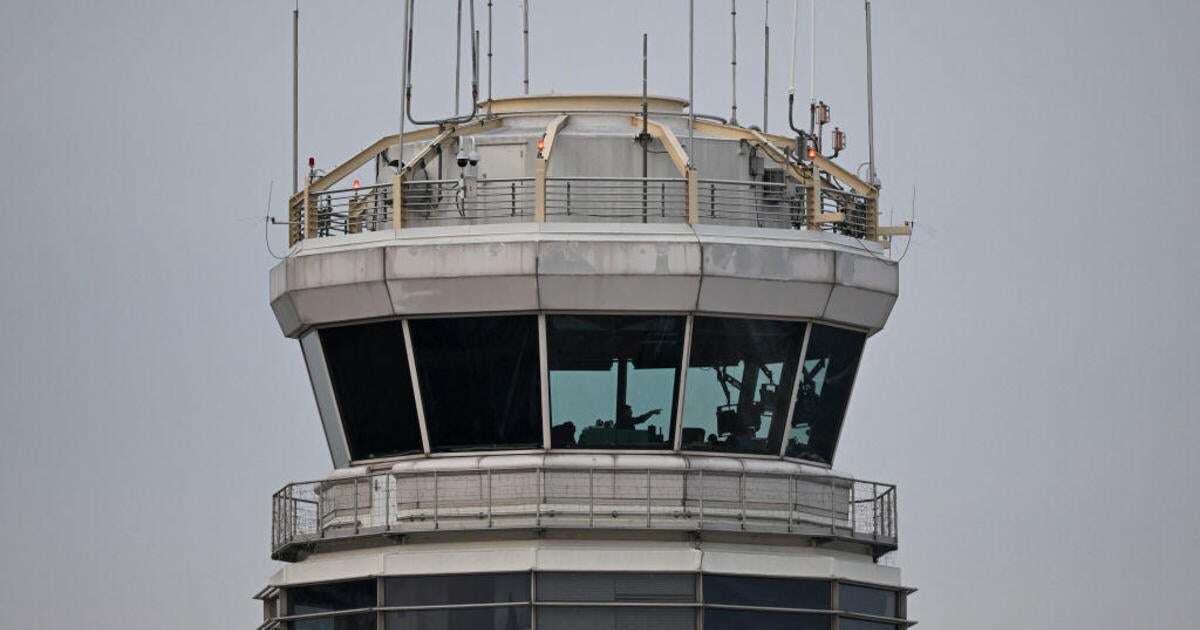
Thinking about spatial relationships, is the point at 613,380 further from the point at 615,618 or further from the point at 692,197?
the point at 615,618

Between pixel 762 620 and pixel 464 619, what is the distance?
5.58 metres

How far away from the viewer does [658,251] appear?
75625mm

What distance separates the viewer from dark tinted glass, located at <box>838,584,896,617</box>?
7694cm

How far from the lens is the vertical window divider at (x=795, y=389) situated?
7731 centimetres

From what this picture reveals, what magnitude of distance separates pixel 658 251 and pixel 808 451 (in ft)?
17.5

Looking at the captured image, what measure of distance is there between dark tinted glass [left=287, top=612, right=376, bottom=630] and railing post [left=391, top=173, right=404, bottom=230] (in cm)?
737

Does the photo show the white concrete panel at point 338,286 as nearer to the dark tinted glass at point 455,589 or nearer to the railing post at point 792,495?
the dark tinted glass at point 455,589

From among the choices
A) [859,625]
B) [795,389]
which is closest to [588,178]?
[795,389]

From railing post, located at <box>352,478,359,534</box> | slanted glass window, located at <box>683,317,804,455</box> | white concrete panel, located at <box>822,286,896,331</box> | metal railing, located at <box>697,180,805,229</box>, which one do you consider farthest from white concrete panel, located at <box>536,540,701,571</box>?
metal railing, located at <box>697,180,805,229</box>

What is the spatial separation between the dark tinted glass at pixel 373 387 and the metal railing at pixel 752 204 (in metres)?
6.35

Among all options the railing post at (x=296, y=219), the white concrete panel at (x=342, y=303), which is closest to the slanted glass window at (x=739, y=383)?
the white concrete panel at (x=342, y=303)

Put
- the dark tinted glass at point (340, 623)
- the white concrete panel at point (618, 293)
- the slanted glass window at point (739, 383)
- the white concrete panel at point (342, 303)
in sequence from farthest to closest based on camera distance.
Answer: the white concrete panel at point (342, 303), the slanted glass window at point (739, 383), the dark tinted glass at point (340, 623), the white concrete panel at point (618, 293)

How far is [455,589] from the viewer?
248 feet

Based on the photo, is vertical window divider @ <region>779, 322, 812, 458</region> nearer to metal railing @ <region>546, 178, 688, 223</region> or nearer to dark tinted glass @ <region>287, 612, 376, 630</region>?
metal railing @ <region>546, 178, 688, 223</region>
